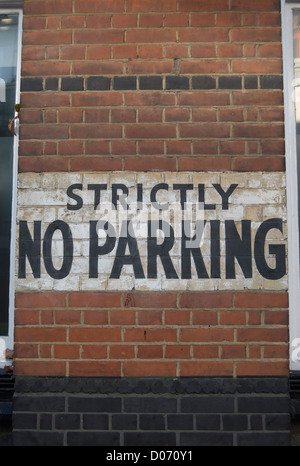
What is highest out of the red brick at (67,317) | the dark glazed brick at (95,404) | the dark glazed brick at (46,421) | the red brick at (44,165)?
the red brick at (44,165)

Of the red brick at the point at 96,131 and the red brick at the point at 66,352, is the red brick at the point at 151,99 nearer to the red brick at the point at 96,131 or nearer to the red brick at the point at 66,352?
the red brick at the point at 96,131

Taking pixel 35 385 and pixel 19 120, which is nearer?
pixel 35 385

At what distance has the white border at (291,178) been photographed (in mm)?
2779

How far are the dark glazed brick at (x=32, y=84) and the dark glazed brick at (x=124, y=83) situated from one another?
1.57 feet

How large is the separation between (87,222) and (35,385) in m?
1.03

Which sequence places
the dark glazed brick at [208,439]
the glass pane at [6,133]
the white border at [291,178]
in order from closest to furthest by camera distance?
the dark glazed brick at [208,439] < the white border at [291,178] < the glass pane at [6,133]

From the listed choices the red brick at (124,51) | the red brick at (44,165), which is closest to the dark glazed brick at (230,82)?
the red brick at (124,51)

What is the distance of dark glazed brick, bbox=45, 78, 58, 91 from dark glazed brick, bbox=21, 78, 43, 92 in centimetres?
4

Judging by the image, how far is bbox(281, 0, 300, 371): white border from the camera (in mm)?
2779

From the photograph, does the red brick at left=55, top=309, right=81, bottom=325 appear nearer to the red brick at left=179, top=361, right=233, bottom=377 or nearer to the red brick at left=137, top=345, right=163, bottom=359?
the red brick at left=137, top=345, right=163, bottom=359
